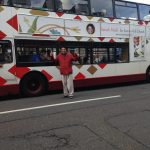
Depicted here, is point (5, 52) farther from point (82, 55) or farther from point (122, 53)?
point (122, 53)

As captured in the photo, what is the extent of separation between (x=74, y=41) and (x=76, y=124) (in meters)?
6.28

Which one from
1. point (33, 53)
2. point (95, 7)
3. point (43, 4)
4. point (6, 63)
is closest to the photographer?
point (6, 63)

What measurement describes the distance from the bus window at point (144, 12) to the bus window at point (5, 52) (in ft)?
22.9

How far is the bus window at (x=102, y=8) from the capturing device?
13.7 metres

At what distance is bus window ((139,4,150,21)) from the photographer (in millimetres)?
15633

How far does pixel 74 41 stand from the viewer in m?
13.0

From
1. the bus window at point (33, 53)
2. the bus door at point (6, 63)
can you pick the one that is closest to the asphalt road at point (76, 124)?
the bus door at point (6, 63)

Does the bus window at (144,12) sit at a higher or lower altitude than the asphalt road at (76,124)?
higher

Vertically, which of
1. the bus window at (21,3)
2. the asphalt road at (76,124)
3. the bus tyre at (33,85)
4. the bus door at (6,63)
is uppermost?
the bus window at (21,3)

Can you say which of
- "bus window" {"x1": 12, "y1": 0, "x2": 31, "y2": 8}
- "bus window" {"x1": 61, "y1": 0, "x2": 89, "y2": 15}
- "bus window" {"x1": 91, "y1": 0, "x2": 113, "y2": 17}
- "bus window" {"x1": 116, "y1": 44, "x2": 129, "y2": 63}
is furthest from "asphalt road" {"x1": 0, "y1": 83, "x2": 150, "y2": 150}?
"bus window" {"x1": 91, "y1": 0, "x2": 113, "y2": 17}

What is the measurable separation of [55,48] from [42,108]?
3.81 metres

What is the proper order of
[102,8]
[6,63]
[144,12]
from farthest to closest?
[144,12] < [102,8] < [6,63]

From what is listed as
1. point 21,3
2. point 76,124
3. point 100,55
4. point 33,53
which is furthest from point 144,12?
point 76,124

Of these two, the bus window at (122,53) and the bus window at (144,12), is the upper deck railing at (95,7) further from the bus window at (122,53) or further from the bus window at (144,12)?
the bus window at (122,53)
